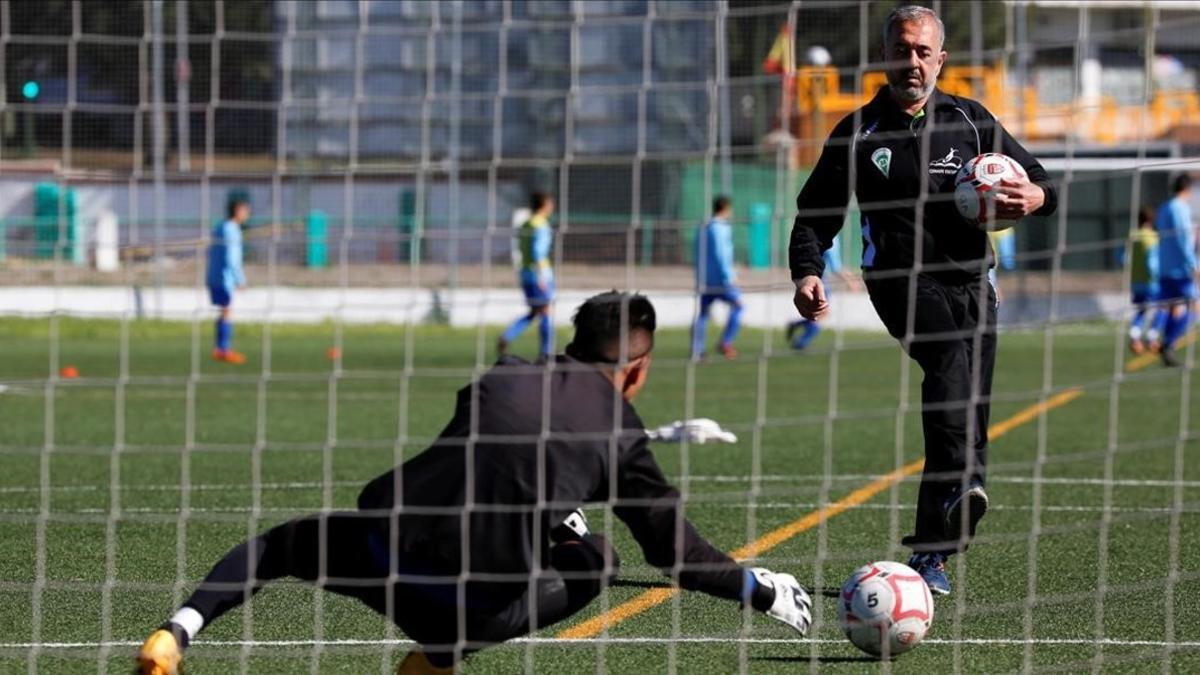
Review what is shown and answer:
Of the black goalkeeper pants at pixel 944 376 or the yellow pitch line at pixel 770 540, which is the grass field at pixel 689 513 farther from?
the black goalkeeper pants at pixel 944 376

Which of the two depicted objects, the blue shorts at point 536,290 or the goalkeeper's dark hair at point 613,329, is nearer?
the goalkeeper's dark hair at point 613,329

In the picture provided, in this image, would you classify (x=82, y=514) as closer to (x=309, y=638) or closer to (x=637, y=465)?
(x=309, y=638)

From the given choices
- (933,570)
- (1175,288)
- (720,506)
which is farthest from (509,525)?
(1175,288)

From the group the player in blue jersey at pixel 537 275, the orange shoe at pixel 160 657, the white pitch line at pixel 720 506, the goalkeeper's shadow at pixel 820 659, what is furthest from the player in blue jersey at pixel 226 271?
the orange shoe at pixel 160 657

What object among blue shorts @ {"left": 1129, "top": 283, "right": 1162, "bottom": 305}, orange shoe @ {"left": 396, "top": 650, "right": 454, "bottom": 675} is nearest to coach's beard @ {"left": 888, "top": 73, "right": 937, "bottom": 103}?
orange shoe @ {"left": 396, "top": 650, "right": 454, "bottom": 675}

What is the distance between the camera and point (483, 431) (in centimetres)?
462

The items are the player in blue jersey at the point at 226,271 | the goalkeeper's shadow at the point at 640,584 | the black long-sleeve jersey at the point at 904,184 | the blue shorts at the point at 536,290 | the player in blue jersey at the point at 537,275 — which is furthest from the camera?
the player in blue jersey at the point at 226,271

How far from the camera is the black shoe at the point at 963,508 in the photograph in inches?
244

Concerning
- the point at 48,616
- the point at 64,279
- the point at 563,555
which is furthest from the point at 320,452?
the point at 64,279

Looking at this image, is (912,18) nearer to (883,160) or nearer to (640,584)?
(883,160)

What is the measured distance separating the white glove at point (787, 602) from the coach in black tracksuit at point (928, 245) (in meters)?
1.52

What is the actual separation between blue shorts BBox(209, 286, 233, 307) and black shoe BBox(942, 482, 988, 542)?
15.7m

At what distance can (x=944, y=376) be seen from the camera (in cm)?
628

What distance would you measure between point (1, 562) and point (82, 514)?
1469 mm
